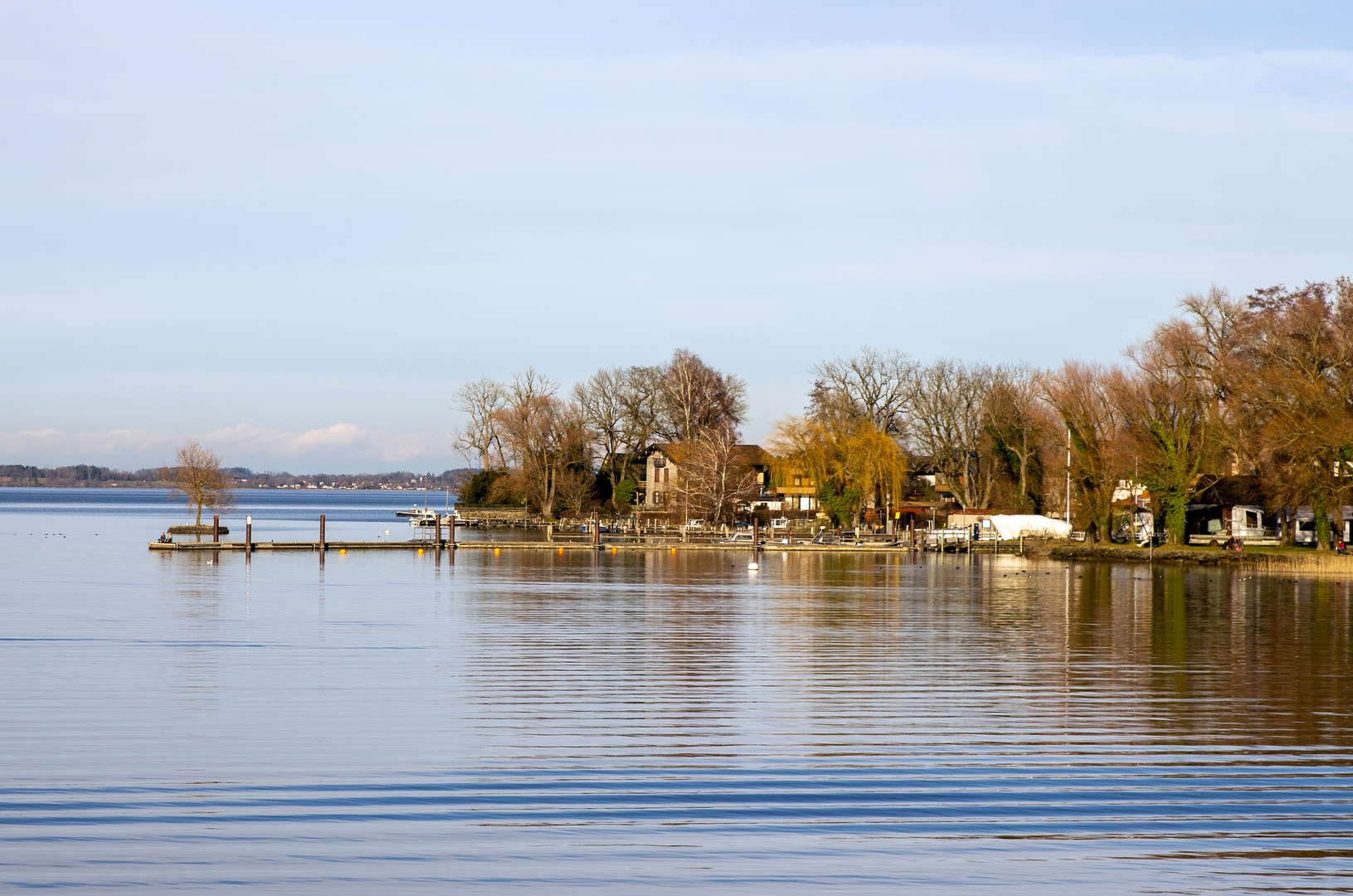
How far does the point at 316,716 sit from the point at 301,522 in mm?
109480

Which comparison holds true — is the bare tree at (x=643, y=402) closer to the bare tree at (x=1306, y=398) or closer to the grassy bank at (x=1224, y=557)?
the grassy bank at (x=1224, y=557)

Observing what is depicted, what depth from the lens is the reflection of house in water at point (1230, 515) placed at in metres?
64.9

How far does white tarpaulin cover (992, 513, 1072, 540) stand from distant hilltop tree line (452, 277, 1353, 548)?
2.78 meters

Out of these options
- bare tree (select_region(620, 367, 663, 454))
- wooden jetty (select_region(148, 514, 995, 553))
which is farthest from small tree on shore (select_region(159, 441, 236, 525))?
bare tree (select_region(620, 367, 663, 454))

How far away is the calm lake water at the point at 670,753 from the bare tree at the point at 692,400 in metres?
62.6

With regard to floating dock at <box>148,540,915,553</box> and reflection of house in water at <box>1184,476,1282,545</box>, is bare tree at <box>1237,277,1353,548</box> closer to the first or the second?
reflection of house in water at <box>1184,476,1282,545</box>

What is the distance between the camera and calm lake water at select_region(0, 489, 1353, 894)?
899 centimetres

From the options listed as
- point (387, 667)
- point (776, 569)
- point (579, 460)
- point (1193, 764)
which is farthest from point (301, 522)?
point (1193, 764)

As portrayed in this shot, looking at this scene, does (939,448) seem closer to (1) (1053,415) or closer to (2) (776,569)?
(1) (1053,415)

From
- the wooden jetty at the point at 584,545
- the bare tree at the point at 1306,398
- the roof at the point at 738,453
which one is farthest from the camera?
the roof at the point at 738,453

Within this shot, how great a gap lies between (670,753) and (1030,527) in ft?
195

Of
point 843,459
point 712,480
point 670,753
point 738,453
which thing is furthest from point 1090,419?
point 670,753

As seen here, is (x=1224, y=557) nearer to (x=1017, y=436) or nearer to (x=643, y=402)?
(x=1017, y=436)

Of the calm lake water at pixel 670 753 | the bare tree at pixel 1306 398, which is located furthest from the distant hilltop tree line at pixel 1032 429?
the calm lake water at pixel 670 753
